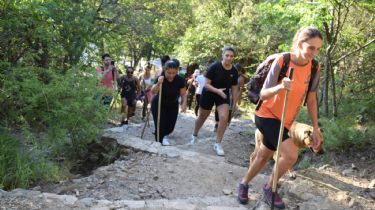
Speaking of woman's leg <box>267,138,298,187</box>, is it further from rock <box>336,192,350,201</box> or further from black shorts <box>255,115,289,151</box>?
rock <box>336,192,350,201</box>

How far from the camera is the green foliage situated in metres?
5.31

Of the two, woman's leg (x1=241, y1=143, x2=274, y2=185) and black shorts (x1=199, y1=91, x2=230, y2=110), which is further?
black shorts (x1=199, y1=91, x2=230, y2=110)

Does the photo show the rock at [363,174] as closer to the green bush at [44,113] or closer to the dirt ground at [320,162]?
the dirt ground at [320,162]

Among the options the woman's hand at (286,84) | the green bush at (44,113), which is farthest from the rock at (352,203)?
the green bush at (44,113)

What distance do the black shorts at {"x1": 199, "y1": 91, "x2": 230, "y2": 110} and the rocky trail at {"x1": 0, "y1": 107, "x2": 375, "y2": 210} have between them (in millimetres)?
849

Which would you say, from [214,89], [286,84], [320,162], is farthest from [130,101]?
[286,84]

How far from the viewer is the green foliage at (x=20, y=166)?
5309 mm

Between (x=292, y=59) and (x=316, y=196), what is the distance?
1655 millimetres

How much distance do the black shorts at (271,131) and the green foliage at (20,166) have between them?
9.78 ft

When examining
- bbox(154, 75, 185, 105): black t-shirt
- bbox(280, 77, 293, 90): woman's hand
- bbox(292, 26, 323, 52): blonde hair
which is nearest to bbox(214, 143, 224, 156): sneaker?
bbox(154, 75, 185, 105): black t-shirt

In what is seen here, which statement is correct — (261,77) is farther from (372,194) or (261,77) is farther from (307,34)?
(372,194)

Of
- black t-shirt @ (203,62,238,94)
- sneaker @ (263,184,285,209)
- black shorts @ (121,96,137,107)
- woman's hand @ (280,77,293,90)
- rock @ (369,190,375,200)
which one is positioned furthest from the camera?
black shorts @ (121,96,137,107)

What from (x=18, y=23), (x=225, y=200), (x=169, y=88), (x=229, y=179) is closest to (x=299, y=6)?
(x=169, y=88)

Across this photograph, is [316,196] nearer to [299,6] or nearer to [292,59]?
[292,59]
